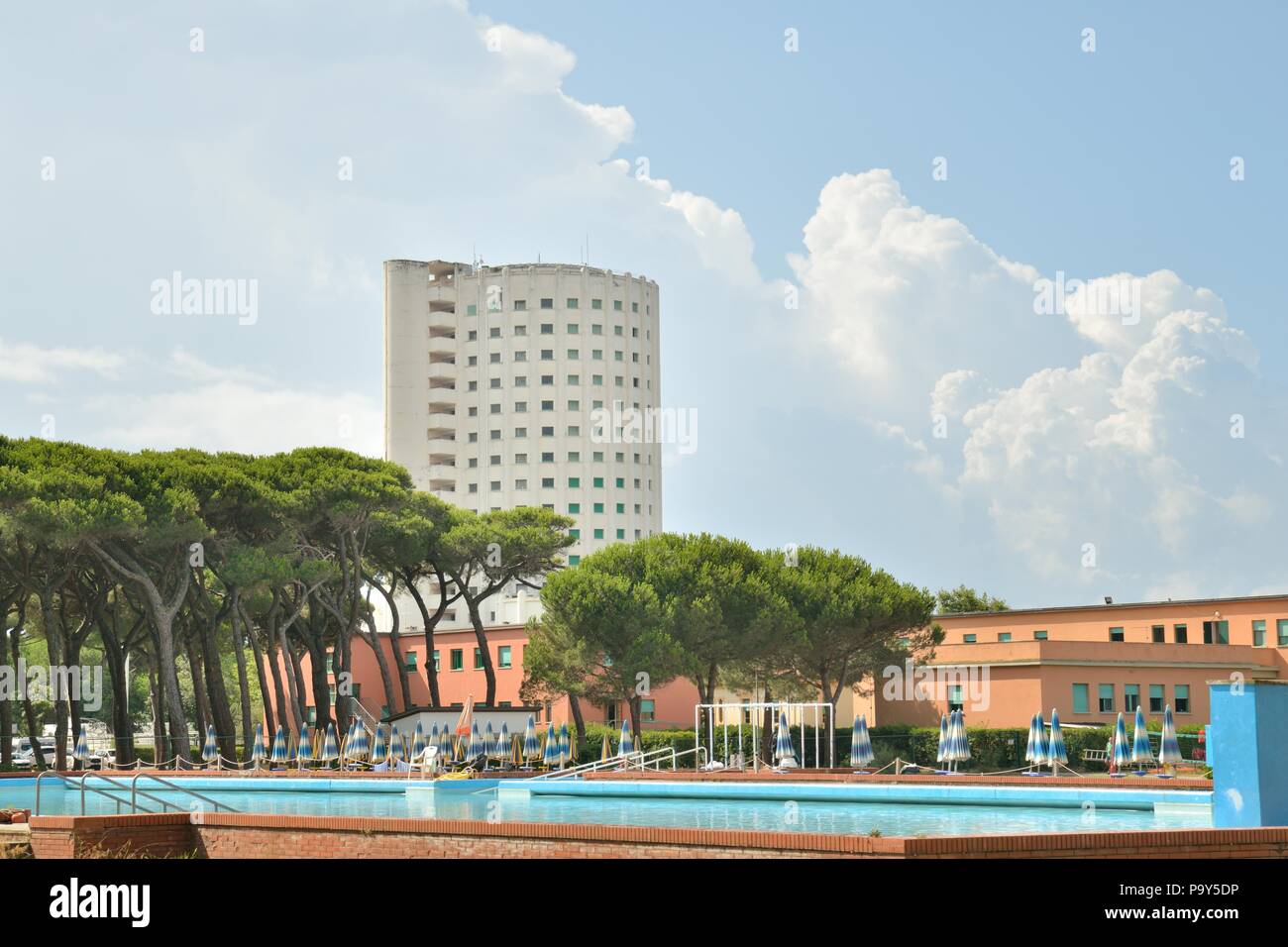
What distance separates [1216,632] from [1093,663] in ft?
25.6

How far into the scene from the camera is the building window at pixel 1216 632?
197ft

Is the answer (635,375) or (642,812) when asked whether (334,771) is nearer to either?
(642,812)

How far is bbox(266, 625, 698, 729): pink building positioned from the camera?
66188 mm

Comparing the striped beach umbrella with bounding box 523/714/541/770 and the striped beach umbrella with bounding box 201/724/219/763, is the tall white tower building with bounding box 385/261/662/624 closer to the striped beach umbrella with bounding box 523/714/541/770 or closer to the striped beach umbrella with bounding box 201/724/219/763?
the striped beach umbrella with bounding box 201/724/219/763

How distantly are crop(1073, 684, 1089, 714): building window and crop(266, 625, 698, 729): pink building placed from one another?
17.0 metres

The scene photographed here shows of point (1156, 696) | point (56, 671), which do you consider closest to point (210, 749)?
point (56, 671)

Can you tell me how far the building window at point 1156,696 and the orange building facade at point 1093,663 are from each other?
1.5 inches

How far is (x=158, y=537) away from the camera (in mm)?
48656

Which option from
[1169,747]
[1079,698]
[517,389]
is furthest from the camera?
[517,389]

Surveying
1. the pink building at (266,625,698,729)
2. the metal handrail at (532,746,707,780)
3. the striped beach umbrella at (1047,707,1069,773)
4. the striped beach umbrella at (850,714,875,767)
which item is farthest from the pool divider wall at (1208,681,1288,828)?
the pink building at (266,625,698,729)

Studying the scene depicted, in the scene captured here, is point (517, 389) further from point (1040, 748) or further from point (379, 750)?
point (1040, 748)

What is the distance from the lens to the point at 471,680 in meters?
69.0

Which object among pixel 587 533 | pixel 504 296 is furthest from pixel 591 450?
pixel 504 296
